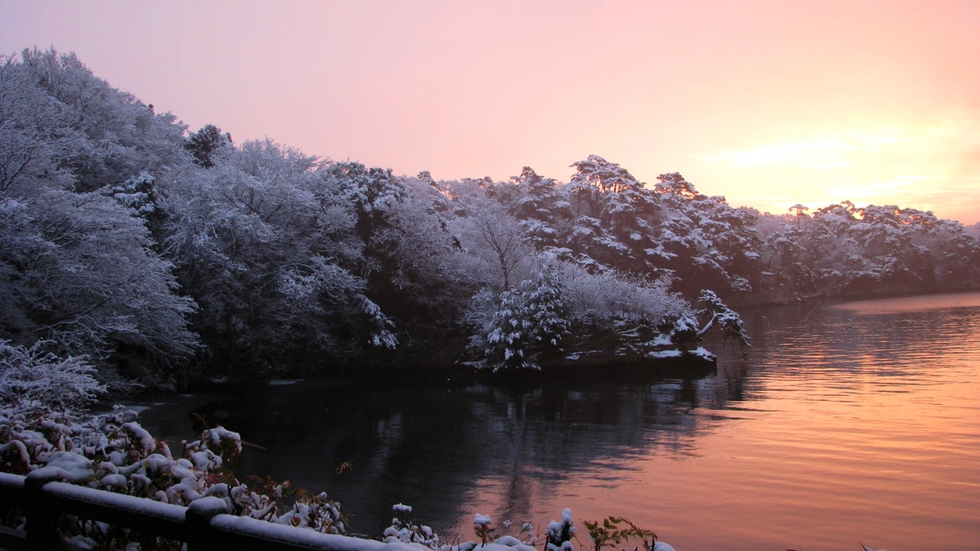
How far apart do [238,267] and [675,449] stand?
18.4m

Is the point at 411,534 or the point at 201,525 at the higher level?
the point at 201,525

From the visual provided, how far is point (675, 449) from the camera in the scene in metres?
15.9

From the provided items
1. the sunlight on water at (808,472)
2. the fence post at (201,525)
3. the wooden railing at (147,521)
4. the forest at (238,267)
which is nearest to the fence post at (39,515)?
the wooden railing at (147,521)

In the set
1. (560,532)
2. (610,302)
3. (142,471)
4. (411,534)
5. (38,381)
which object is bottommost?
(411,534)

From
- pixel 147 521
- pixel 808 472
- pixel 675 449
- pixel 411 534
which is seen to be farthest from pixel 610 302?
pixel 147 521

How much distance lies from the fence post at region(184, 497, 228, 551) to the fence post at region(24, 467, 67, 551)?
3.63ft

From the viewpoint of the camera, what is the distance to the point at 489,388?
27516 millimetres

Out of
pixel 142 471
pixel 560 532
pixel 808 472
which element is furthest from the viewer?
pixel 808 472

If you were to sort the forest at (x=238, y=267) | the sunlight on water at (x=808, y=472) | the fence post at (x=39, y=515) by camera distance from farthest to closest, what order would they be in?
the forest at (x=238, y=267) → the sunlight on water at (x=808, y=472) → the fence post at (x=39, y=515)

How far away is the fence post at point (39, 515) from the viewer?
355cm

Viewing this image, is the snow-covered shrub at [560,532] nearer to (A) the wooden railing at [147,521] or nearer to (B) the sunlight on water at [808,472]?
(A) the wooden railing at [147,521]

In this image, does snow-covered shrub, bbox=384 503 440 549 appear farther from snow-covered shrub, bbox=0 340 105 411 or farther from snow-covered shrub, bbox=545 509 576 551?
snow-covered shrub, bbox=0 340 105 411

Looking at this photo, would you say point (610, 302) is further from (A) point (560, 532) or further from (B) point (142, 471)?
(B) point (142, 471)

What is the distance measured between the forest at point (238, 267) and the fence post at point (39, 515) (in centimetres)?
1523
